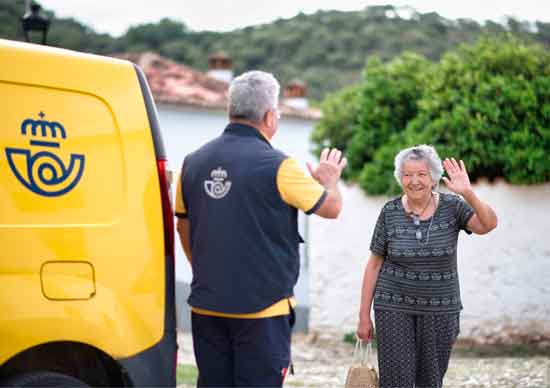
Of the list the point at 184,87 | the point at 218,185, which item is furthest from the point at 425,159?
the point at 184,87

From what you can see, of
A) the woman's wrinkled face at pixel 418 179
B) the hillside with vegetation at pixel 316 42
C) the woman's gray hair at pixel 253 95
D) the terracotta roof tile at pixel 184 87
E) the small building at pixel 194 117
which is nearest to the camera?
the woman's gray hair at pixel 253 95

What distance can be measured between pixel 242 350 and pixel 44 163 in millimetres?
1187

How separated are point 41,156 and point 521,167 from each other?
8218 millimetres

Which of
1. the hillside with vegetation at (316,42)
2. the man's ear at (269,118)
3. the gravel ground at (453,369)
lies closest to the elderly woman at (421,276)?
the man's ear at (269,118)

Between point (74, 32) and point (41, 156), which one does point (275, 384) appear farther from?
point (74, 32)

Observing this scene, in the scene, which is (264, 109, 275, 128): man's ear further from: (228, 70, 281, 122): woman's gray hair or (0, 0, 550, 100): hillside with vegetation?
(0, 0, 550, 100): hillside with vegetation

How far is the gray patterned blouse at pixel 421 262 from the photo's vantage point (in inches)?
193

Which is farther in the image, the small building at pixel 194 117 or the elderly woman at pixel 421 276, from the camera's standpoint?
the small building at pixel 194 117

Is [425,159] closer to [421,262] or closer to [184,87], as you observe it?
[421,262]

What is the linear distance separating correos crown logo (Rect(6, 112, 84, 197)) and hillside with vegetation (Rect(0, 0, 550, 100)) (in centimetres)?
3787

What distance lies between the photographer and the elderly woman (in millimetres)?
4895

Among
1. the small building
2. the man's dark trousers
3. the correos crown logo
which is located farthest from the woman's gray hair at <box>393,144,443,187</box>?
the small building

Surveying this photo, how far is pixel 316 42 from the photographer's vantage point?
47.4 m

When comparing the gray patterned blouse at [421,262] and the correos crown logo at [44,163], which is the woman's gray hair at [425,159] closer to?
the gray patterned blouse at [421,262]
